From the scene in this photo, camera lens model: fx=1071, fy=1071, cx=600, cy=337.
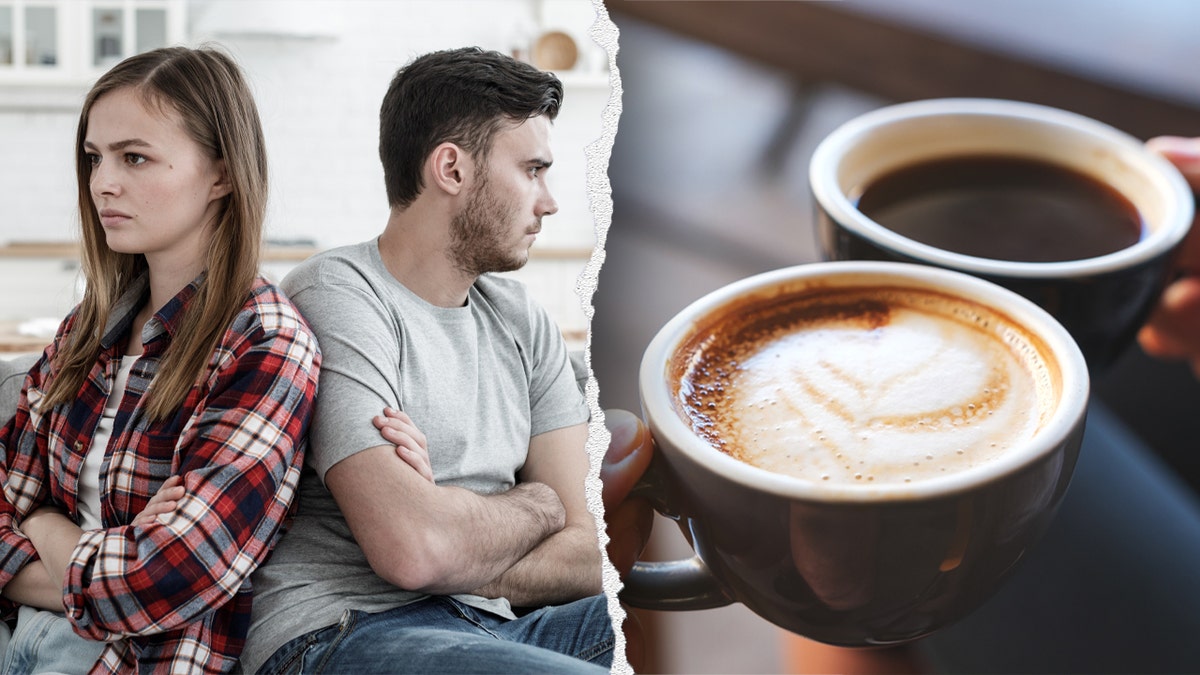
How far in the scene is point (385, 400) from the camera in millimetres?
544

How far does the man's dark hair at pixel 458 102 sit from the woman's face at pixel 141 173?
111 millimetres

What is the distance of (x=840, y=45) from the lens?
0.55 metres

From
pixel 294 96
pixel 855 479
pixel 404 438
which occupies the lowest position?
pixel 294 96

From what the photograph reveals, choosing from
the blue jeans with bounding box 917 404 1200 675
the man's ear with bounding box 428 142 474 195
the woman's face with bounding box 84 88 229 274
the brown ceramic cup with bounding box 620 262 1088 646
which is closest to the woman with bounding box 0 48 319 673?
the woman's face with bounding box 84 88 229 274

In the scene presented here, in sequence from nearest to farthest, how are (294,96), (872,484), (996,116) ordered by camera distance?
(872,484) < (996,116) < (294,96)

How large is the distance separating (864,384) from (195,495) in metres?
0.31

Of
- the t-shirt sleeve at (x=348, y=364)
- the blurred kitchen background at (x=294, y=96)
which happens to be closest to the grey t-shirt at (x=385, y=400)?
the t-shirt sleeve at (x=348, y=364)

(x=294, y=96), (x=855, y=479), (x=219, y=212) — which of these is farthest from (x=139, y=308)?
(x=294, y=96)

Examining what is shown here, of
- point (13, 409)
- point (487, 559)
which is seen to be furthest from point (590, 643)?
point (13, 409)

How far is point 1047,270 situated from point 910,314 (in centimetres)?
5

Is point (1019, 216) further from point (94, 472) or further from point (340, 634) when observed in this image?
point (94, 472)

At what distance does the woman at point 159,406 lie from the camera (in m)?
0.51

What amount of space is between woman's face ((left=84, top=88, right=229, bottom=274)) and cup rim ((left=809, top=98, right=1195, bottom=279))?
33 centimetres

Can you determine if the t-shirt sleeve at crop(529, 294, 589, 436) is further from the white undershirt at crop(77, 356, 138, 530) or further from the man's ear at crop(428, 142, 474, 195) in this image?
the white undershirt at crop(77, 356, 138, 530)
